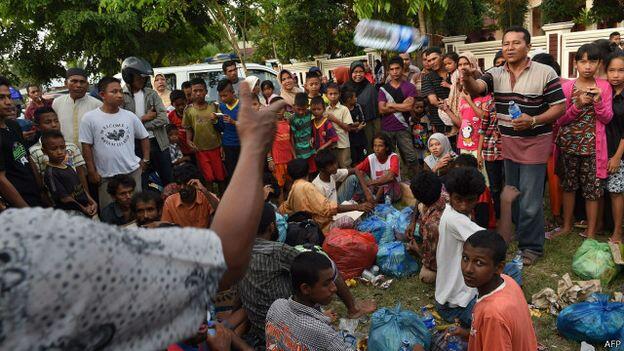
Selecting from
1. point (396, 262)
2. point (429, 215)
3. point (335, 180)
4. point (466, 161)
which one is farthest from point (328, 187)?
point (429, 215)

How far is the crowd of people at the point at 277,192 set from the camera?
83cm

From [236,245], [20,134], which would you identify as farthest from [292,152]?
[236,245]

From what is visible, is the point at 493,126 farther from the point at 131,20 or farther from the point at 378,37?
the point at 131,20

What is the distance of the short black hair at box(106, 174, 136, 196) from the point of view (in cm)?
470

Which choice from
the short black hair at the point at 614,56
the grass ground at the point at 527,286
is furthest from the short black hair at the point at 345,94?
the short black hair at the point at 614,56

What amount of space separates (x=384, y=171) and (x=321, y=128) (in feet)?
3.64

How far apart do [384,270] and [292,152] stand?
2.54m

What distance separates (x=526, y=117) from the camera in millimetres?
4008

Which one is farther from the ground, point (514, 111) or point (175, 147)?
point (514, 111)

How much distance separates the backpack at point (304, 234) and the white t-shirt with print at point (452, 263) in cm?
143

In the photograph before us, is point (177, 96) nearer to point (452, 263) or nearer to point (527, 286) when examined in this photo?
point (452, 263)

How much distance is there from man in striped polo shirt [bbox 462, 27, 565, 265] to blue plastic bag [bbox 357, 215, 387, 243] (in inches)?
50.6

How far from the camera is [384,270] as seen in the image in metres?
4.59

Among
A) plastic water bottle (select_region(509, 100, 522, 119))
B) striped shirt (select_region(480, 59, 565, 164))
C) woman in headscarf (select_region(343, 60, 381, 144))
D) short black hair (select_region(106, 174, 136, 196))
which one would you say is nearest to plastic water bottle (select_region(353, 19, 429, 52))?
woman in headscarf (select_region(343, 60, 381, 144))
